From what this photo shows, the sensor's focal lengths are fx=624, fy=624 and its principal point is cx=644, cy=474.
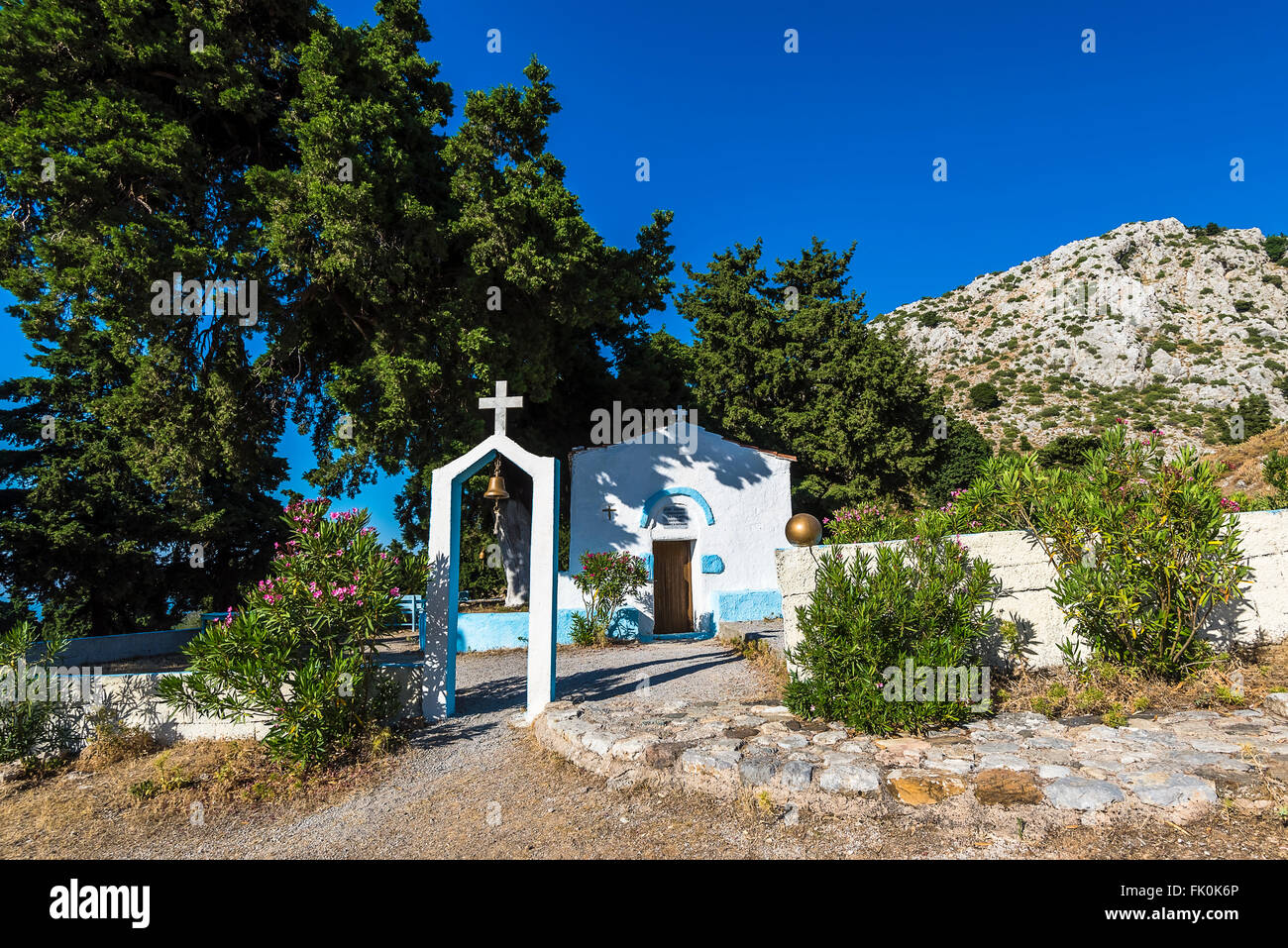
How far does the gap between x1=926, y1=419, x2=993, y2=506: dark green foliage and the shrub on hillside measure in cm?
2082

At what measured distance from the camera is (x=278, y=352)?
13156mm

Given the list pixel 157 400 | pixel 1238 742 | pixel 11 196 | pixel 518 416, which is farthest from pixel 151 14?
pixel 1238 742

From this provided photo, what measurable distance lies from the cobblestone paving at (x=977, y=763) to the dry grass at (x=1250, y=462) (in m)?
11.8

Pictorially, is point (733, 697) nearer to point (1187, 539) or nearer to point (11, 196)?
point (1187, 539)

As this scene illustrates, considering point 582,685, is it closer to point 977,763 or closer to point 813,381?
point 977,763

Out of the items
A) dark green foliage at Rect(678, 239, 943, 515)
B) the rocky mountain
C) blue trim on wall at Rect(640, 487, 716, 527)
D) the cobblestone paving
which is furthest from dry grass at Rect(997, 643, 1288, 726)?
the rocky mountain

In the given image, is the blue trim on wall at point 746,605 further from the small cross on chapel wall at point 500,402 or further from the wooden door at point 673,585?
the small cross on chapel wall at point 500,402

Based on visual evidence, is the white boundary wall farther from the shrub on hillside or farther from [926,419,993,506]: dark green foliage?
[926,419,993,506]: dark green foliage

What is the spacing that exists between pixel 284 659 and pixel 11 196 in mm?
12427

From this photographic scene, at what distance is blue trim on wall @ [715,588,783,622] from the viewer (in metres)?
14.1

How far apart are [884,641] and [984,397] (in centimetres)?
4177

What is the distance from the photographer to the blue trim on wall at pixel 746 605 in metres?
14.1

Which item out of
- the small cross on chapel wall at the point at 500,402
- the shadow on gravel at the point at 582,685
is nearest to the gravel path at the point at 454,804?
the shadow on gravel at the point at 582,685

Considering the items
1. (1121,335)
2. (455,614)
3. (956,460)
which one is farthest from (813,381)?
(1121,335)
